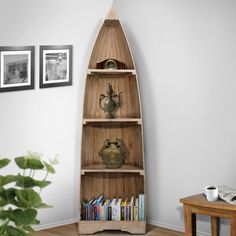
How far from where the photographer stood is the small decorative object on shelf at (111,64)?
17.7 feet

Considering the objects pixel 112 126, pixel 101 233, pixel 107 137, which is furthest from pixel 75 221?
pixel 112 126

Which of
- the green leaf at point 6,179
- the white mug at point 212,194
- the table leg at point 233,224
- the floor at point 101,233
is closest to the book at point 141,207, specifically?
the floor at point 101,233

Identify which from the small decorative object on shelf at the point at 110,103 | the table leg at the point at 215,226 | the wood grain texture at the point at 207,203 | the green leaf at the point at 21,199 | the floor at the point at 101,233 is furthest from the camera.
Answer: the small decorative object on shelf at the point at 110,103

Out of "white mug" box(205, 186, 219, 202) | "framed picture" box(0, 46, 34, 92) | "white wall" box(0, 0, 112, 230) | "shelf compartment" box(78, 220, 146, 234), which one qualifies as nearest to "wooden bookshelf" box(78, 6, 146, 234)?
"white wall" box(0, 0, 112, 230)

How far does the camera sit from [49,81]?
17.3 feet

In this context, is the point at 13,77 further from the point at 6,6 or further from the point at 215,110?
the point at 215,110

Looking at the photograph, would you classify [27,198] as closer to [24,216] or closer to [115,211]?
[24,216]

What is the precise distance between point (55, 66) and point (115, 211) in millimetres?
1297

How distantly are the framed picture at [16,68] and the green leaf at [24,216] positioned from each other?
3.31m

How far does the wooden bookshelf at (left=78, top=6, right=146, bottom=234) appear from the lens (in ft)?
17.8

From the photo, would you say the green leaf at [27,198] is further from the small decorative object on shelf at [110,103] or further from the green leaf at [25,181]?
the small decorative object on shelf at [110,103]

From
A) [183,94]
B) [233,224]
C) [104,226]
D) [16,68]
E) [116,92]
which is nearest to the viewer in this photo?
[233,224]

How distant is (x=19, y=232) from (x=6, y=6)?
3.46 m

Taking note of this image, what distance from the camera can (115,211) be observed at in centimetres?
534
